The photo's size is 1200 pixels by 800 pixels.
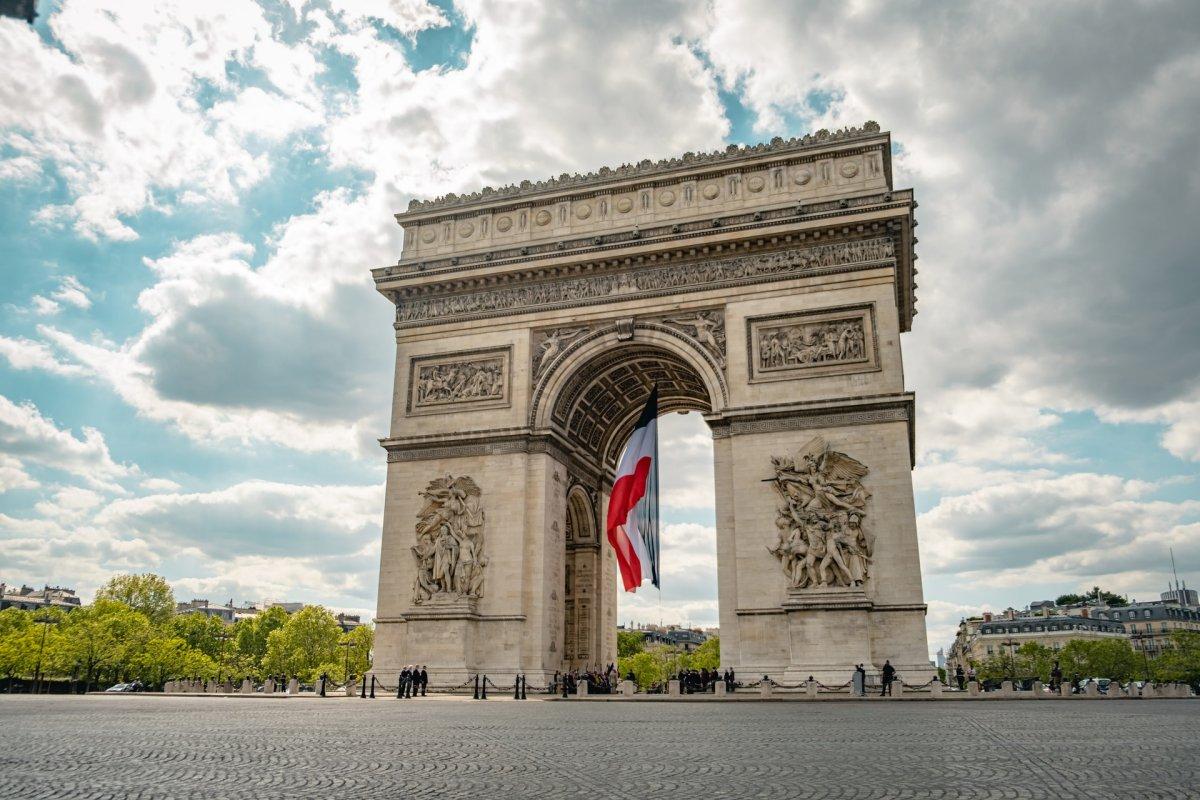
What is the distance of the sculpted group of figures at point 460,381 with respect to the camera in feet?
86.8

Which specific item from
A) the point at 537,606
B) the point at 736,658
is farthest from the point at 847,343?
the point at 537,606

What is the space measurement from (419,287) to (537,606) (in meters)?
10.2

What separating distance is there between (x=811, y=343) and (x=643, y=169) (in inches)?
292

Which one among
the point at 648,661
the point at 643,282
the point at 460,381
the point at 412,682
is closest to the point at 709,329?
the point at 643,282

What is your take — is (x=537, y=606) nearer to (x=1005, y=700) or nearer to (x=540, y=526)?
(x=540, y=526)

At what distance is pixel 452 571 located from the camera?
24500 millimetres

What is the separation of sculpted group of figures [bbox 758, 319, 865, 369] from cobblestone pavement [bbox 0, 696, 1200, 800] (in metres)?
14.3

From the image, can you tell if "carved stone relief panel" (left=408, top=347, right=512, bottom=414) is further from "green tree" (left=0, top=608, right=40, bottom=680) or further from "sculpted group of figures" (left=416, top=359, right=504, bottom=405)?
"green tree" (left=0, top=608, right=40, bottom=680)

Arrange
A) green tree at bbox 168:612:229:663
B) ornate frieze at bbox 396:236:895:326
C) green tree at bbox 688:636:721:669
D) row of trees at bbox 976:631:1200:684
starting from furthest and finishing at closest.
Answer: green tree at bbox 688:636:721:669, green tree at bbox 168:612:229:663, row of trees at bbox 976:631:1200:684, ornate frieze at bbox 396:236:895:326

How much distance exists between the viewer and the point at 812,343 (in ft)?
78.0

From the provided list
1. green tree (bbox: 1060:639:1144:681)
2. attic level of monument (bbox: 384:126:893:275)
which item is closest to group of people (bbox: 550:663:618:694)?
attic level of monument (bbox: 384:126:893:275)

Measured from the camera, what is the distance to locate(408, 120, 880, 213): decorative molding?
2531 cm

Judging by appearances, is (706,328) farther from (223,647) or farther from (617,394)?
(223,647)

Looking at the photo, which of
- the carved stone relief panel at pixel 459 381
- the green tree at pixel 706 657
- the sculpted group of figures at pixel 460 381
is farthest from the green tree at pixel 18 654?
the green tree at pixel 706 657
